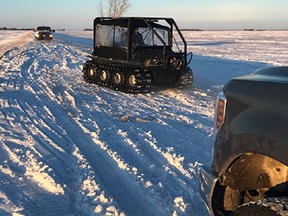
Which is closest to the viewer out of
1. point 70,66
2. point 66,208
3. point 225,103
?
point 225,103

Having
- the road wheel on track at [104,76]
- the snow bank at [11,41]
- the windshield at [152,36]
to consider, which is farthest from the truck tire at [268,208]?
the snow bank at [11,41]

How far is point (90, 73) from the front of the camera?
1450 centimetres

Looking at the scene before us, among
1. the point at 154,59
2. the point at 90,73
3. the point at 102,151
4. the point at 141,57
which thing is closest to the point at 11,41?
the point at 90,73

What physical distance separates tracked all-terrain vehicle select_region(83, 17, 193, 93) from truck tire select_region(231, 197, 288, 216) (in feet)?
30.9

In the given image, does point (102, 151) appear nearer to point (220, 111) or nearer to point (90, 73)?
point (220, 111)

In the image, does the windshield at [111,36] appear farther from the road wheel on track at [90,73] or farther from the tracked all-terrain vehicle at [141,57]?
the road wheel on track at [90,73]

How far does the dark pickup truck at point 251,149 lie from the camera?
2.38m

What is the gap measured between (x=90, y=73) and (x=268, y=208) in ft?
41.1

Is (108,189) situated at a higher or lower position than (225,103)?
lower

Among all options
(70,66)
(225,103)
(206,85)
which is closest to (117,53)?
(206,85)

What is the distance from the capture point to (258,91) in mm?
2598

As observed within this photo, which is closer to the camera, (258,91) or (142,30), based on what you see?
(258,91)

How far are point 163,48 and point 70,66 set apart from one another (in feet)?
25.4

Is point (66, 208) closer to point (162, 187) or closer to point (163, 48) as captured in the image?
point (162, 187)
